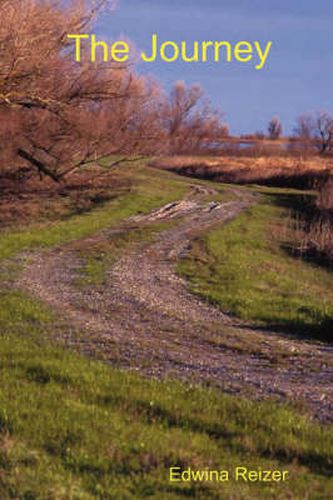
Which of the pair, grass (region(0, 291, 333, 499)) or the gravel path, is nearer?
grass (region(0, 291, 333, 499))

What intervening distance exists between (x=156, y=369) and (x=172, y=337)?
1970 millimetres

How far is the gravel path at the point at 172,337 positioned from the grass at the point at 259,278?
26.5 inches

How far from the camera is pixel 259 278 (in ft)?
59.1

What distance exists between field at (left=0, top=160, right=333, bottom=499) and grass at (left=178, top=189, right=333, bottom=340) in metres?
0.07

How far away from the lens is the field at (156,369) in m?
5.59

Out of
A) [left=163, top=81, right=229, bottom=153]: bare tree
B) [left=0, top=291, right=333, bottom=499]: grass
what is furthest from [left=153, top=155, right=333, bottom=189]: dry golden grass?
[left=0, top=291, right=333, bottom=499]: grass

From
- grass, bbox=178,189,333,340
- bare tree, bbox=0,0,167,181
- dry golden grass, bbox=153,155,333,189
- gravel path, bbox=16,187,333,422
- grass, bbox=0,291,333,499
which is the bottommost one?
grass, bbox=178,189,333,340

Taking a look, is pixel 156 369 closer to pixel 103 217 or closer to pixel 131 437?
pixel 131 437

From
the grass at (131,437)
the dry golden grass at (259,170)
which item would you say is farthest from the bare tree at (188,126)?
the grass at (131,437)

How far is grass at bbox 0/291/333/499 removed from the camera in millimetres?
5262

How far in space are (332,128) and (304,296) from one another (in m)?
66.9

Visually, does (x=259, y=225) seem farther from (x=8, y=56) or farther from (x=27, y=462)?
(x=27, y=462)

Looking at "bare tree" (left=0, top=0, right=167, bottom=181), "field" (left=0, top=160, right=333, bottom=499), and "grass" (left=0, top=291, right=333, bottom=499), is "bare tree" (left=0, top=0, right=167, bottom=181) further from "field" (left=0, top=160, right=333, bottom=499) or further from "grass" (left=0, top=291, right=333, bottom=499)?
"grass" (left=0, top=291, right=333, bottom=499)

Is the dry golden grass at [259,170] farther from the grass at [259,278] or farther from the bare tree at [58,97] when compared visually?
the grass at [259,278]
